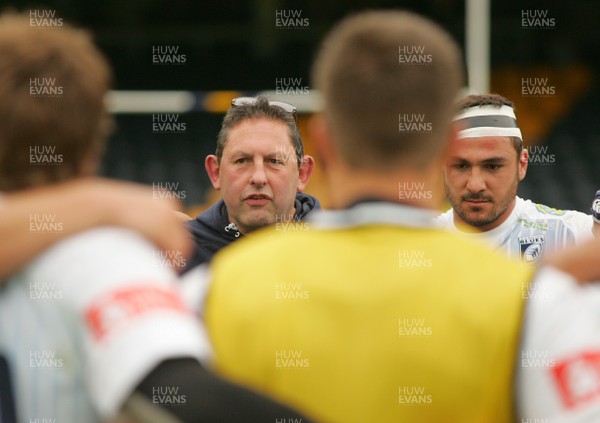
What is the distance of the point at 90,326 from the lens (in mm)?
1402

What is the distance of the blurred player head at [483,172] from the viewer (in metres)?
4.31

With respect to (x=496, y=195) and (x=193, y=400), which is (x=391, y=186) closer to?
(x=193, y=400)

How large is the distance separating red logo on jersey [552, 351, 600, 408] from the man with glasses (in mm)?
2514

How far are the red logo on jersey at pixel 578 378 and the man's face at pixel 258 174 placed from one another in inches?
99.7

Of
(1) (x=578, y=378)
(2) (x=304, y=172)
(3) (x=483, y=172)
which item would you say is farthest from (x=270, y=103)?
(1) (x=578, y=378)

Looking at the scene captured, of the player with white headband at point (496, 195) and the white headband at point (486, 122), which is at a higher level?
the white headband at point (486, 122)

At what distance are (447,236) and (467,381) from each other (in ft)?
0.74

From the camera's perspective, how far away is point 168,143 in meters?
14.4

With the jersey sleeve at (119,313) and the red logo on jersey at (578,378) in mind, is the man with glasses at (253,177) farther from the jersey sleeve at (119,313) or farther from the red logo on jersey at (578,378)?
the red logo on jersey at (578,378)

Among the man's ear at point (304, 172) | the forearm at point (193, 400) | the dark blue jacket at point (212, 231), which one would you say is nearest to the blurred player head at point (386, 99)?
the forearm at point (193, 400)

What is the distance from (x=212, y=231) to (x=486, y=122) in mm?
1306

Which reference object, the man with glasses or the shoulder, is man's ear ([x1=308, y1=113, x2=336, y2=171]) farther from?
the man with glasses

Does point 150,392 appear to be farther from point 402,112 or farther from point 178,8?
point 178,8

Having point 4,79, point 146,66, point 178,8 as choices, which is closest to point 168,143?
point 146,66
